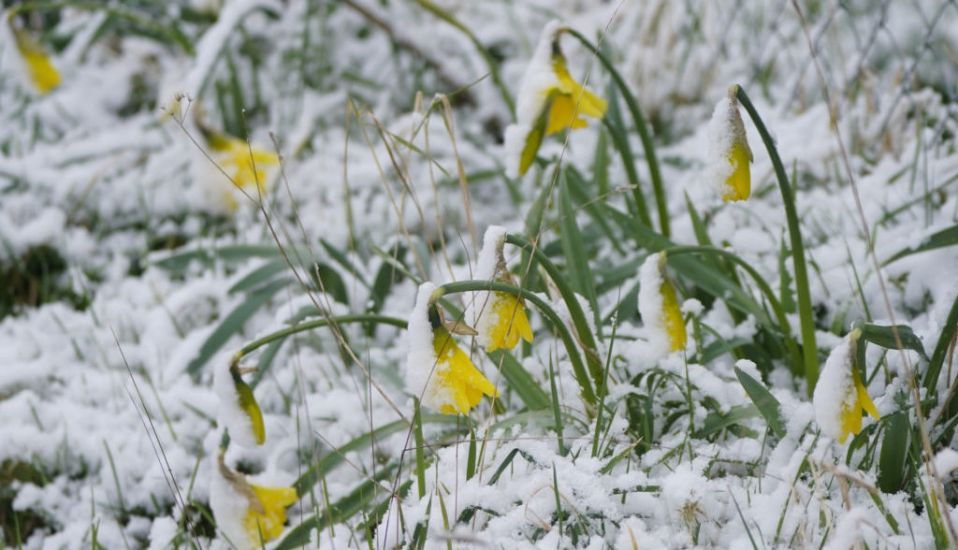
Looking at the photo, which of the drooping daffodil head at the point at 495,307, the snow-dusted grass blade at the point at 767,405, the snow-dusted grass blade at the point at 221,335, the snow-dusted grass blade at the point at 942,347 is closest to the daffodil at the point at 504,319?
the drooping daffodil head at the point at 495,307

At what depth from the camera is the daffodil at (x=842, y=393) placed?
844 mm

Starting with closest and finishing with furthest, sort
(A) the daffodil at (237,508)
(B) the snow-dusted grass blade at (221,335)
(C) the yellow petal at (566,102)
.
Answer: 1. (A) the daffodil at (237,508)
2. (C) the yellow petal at (566,102)
3. (B) the snow-dusted grass blade at (221,335)

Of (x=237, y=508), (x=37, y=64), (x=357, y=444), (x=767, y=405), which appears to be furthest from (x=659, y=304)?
(x=37, y=64)

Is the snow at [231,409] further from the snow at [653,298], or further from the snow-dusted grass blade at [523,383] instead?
the snow at [653,298]

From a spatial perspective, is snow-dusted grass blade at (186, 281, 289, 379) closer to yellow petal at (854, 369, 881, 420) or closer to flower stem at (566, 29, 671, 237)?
flower stem at (566, 29, 671, 237)

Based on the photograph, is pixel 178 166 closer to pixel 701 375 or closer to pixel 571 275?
pixel 571 275

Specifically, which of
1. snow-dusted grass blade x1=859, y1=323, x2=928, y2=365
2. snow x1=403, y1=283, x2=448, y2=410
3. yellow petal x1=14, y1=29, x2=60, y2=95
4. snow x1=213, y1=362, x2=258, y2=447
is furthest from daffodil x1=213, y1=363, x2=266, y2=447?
yellow petal x1=14, y1=29, x2=60, y2=95

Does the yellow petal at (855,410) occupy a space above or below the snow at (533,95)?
below

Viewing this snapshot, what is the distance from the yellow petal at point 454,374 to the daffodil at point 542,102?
15.8 inches

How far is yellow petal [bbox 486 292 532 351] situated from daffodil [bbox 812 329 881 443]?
1.04ft

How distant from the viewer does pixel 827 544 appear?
0.88 metres

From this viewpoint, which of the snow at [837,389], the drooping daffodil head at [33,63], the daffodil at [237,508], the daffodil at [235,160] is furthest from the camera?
the drooping daffodil head at [33,63]

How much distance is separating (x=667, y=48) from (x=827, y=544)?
1707 mm

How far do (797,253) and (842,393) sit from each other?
250 millimetres
